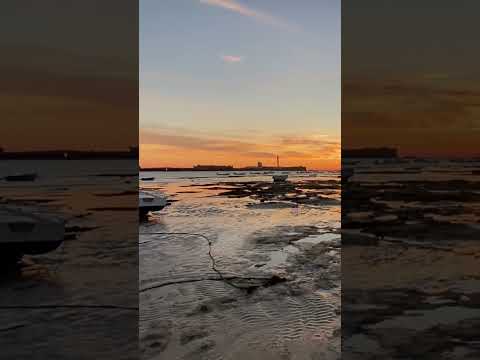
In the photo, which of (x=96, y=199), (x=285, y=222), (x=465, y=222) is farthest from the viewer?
(x=96, y=199)

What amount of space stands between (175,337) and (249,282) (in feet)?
6.59

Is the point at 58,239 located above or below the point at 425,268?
above

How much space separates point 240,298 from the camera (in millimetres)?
5008

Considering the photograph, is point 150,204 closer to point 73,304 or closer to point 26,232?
point 26,232

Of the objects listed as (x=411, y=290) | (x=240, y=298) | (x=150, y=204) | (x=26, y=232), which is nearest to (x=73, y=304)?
(x=26, y=232)

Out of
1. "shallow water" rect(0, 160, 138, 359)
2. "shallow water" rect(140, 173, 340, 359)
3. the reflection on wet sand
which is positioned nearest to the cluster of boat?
"shallow water" rect(0, 160, 138, 359)

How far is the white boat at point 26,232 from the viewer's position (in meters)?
6.23

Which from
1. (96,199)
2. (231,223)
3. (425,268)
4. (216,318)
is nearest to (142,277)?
(216,318)

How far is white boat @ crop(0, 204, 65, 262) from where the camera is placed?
20.4 feet

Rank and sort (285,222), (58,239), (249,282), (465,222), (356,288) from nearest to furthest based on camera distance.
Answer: (356,288)
(249,282)
(58,239)
(465,222)
(285,222)

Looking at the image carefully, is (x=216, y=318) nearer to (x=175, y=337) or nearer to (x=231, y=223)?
(x=175, y=337)

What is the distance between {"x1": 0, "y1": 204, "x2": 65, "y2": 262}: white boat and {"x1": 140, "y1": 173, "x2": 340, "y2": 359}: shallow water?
5.15 feet

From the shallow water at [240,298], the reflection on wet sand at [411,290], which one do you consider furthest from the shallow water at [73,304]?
the reflection on wet sand at [411,290]

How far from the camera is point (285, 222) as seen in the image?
12.1m
